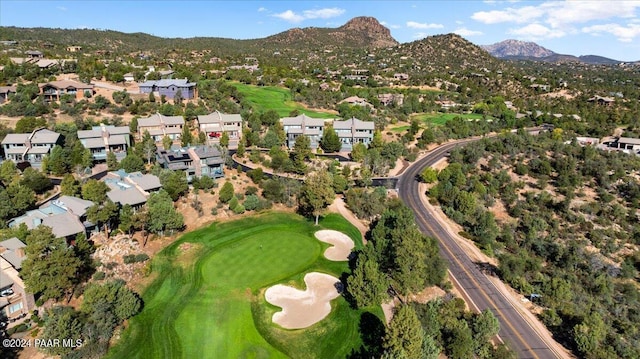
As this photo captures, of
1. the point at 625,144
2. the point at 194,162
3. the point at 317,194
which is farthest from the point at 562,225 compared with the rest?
the point at 194,162

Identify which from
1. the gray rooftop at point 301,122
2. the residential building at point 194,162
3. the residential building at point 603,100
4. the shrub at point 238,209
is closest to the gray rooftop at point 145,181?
the residential building at point 194,162

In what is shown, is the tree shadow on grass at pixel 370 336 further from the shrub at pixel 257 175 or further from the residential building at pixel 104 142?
the residential building at pixel 104 142

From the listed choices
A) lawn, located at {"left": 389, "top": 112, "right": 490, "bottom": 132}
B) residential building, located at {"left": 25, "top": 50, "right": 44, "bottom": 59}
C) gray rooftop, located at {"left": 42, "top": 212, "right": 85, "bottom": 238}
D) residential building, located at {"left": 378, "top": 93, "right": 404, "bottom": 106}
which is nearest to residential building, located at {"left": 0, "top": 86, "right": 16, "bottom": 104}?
residential building, located at {"left": 25, "top": 50, "right": 44, "bottom": 59}

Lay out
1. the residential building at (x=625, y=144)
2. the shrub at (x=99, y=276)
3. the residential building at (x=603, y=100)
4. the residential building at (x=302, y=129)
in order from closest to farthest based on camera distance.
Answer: the shrub at (x=99, y=276)
the residential building at (x=302, y=129)
the residential building at (x=625, y=144)
the residential building at (x=603, y=100)

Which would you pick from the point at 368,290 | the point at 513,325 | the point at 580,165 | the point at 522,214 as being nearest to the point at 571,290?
the point at 513,325

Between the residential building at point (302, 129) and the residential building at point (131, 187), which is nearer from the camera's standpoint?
the residential building at point (131, 187)

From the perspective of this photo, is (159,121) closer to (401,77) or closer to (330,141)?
(330,141)
